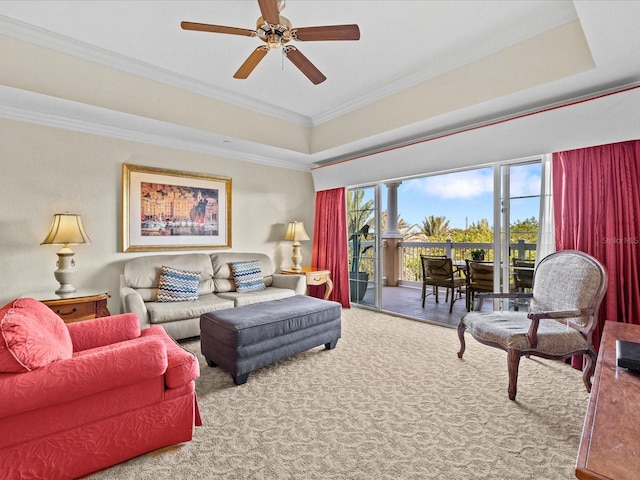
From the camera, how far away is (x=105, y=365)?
1498 millimetres

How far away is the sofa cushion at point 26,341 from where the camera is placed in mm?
1332

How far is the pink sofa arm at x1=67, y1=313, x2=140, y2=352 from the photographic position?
2.04m

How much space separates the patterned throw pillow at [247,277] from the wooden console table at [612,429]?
3518 mm

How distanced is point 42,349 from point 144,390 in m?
0.50

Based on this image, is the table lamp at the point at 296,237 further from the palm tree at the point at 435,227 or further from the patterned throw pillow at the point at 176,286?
the palm tree at the point at 435,227

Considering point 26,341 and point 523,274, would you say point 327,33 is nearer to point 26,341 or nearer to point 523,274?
point 26,341

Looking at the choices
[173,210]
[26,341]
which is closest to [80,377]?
[26,341]

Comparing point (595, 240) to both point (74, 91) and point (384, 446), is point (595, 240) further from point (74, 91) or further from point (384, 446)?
point (74, 91)

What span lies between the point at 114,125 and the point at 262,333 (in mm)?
2889

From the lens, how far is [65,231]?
9.77ft


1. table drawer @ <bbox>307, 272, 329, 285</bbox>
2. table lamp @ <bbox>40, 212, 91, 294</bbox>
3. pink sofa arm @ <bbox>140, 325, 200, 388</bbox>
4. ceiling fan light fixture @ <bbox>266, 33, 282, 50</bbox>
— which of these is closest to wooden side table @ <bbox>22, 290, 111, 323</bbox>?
table lamp @ <bbox>40, 212, 91, 294</bbox>

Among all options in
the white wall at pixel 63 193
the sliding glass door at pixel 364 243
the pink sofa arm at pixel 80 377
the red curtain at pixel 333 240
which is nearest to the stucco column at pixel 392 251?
the sliding glass door at pixel 364 243

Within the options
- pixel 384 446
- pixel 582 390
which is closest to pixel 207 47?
pixel 384 446

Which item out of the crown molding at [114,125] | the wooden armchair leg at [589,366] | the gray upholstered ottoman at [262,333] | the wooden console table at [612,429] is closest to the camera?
the wooden console table at [612,429]
